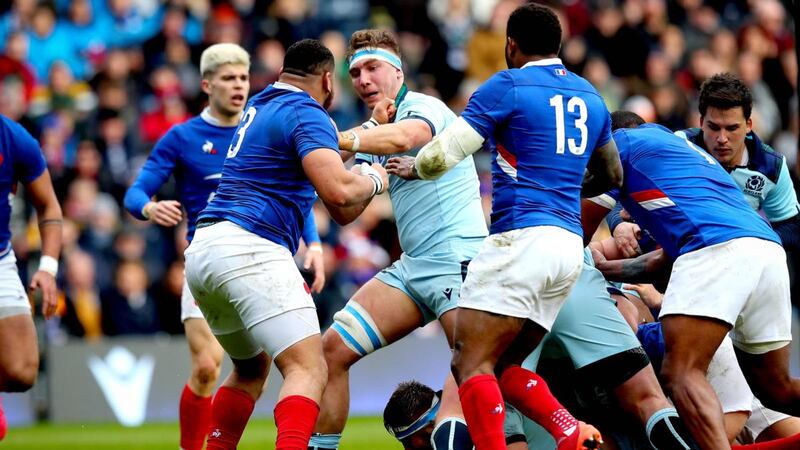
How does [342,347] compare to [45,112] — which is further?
[45,112]

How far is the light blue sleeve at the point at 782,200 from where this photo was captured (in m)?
8.65

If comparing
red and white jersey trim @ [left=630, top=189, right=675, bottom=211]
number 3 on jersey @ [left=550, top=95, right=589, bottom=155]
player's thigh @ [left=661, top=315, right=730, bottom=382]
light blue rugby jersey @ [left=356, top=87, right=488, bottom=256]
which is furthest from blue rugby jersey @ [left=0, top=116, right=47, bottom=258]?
player's thigh @ [left=661, top=315, right=730, bottom=382]

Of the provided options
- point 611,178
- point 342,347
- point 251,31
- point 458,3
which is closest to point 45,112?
point 251,31

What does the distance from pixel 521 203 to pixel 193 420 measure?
3.77 meters

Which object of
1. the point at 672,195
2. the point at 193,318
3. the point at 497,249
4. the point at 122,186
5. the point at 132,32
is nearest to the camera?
the point at 497,249

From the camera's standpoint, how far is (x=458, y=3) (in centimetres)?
1884

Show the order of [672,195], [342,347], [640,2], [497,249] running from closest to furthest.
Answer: [497,249] < [672,195] < [342,347] < [640,2]

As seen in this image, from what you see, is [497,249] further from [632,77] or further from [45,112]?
[632,77]

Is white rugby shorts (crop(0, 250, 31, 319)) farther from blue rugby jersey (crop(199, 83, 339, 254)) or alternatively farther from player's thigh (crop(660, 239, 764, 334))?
player's thigh (crop(660, 239, 764, 334))

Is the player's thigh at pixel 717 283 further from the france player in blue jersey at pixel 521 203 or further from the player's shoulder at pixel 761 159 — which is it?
the player's shoulder at pixel 761 159

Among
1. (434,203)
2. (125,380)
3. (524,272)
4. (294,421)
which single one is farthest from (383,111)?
(125,380)

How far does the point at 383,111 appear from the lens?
26.9 feet

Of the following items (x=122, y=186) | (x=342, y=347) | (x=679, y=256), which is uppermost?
(x=679, y=256)

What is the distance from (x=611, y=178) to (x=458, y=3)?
38.3 ft
